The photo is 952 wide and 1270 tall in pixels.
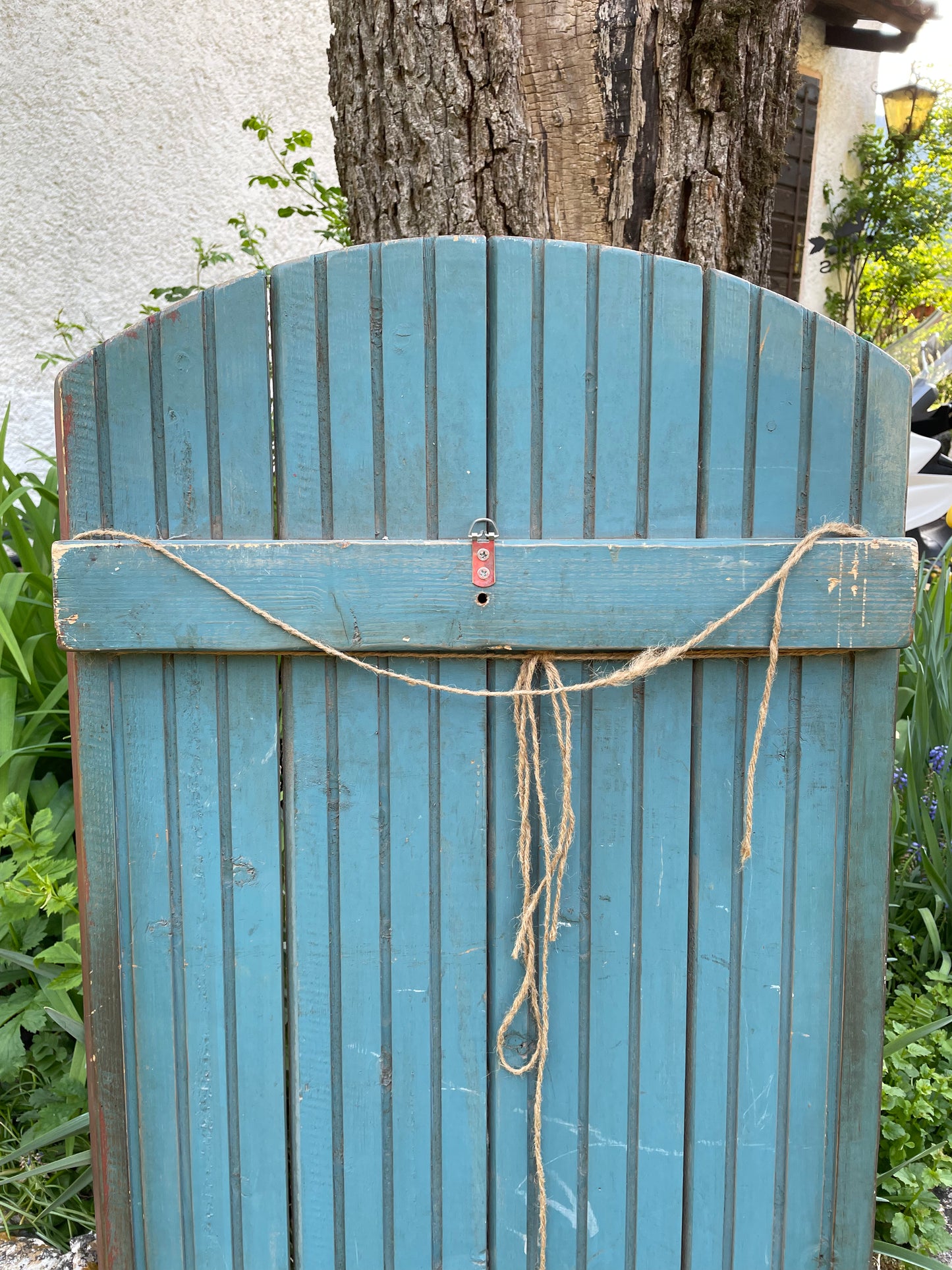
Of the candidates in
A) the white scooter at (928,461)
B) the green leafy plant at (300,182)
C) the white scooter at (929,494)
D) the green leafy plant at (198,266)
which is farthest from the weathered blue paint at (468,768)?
the white scooter at (929,494)

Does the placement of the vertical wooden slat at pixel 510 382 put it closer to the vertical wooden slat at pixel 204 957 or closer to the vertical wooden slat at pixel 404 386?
the vertical wooden slat at pixel 404 386

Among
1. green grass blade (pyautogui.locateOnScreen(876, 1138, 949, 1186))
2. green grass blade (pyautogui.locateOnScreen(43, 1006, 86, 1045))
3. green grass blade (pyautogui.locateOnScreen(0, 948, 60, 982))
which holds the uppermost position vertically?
green grass blade (pyautogui.locateOnScreen(0, 948, 60, 982))

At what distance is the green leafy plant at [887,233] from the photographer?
18.1 feet

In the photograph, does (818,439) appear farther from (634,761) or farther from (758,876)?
(758,876)

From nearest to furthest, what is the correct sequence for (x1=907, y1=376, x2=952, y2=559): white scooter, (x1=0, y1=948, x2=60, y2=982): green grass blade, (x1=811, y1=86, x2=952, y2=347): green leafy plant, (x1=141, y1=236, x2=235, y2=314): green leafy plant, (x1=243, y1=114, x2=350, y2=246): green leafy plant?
(x1=0, y1=948, x2=60, y2=982): green grass blade, (x1=243, y1=114, x2=350, y2=246): green leafy plant, (x1=141, y1=236, x2=235, y2=314): green leafy plant, (x1=907, y1=376, x2=952, y2=559): white scooter, (x1=811, y1=86, x2=952, y2=347): green leafy plant

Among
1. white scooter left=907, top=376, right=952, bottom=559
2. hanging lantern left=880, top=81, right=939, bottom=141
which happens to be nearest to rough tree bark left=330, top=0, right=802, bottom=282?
white scooter left=907, top=376, right=952, bottom=559

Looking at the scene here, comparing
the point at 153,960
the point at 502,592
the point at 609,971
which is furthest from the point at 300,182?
the point at 609,971

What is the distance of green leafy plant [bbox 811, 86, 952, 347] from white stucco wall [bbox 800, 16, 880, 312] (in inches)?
3.2

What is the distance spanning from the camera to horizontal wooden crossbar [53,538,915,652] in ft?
3.72

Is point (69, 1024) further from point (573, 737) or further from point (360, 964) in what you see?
point (573, 737)

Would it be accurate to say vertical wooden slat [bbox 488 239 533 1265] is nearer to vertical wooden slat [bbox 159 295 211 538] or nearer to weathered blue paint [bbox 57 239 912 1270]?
weathered blue paint [bbox 57 239 912 1270]

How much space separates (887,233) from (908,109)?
Result: 75cm

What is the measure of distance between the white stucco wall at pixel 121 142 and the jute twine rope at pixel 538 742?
7.19 feet

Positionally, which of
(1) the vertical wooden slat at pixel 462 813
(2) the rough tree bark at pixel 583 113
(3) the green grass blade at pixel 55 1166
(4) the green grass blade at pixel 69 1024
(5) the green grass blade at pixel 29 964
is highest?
(2) the rough tree bark at pixel 583 113
